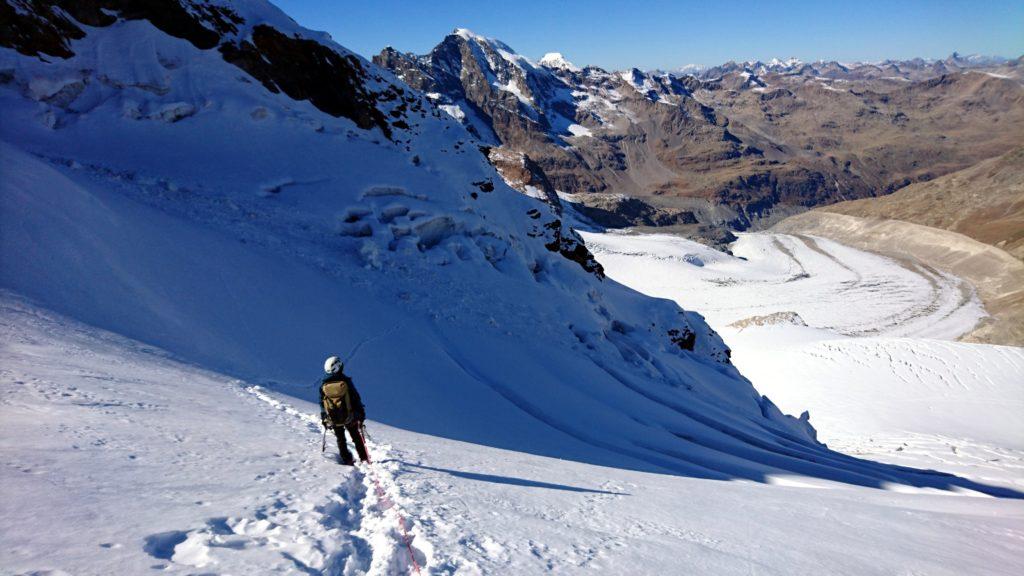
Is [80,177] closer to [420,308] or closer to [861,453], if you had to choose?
[420,308]

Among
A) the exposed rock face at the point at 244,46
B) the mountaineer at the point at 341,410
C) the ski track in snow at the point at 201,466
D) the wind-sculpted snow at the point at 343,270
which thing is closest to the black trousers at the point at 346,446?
the mountaineer at the point at 341,410

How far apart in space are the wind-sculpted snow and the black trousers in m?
3.09

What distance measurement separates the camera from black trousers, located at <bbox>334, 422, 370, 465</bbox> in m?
6.04

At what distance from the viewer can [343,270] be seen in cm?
1593

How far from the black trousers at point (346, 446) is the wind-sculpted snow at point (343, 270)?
3.09 meters

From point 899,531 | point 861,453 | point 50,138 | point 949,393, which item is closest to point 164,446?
point 899,531

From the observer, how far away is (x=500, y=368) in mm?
14805

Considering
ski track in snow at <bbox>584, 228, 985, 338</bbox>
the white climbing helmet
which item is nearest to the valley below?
the white climbing helmet

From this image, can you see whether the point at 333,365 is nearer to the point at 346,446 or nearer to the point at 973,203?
the point at 346,446

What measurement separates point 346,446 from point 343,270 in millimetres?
10550

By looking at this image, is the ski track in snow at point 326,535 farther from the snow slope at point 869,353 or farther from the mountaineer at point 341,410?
the snow slope at point 869,353

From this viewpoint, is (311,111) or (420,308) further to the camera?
(311,111)

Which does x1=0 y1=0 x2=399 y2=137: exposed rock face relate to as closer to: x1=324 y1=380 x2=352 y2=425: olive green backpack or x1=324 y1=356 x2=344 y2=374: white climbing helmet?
x1=324 y1=356 x2=344 y2=374: white climbing helmet

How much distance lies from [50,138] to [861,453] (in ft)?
104
